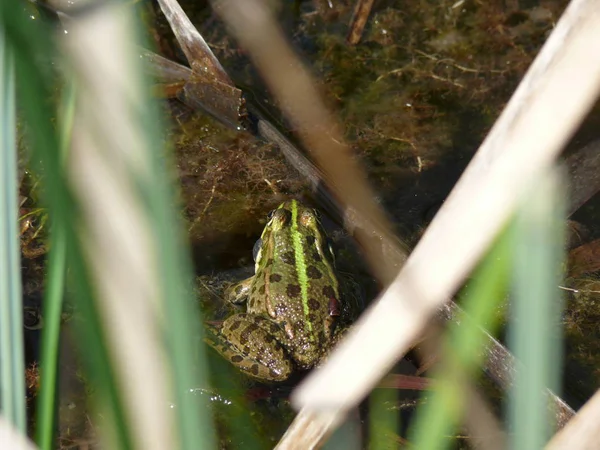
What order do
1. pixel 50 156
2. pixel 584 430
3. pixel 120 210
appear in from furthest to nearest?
1. pixel 584 430
2. pixel 120 210
3. pixel 50 156

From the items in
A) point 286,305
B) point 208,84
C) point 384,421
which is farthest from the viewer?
point 208,84

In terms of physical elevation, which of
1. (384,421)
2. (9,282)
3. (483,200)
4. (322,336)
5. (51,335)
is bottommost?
(384,421)

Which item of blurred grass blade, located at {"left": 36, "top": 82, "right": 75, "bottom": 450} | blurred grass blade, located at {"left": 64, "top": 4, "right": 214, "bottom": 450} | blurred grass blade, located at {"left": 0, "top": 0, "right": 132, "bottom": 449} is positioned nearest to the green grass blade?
blurred grass blade, located at {"left": 64, "top": 4, "right": 214, "bottom": 450}

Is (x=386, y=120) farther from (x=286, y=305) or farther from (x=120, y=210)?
(x=120, y=210)

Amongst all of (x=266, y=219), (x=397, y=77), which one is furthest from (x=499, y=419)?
(x=397, y=77)

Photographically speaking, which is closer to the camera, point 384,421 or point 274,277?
point 384,421

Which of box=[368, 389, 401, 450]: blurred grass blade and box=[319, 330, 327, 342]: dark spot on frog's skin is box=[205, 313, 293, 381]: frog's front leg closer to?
box=[319, 330, 327, 342]: dark spot on frog's skin

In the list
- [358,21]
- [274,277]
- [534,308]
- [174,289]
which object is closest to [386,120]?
[358,21]

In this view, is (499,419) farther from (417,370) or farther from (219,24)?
(219,24)

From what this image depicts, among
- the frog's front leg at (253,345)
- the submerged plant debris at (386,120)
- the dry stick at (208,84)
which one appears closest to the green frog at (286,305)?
the frog's front leg at (253,345)
